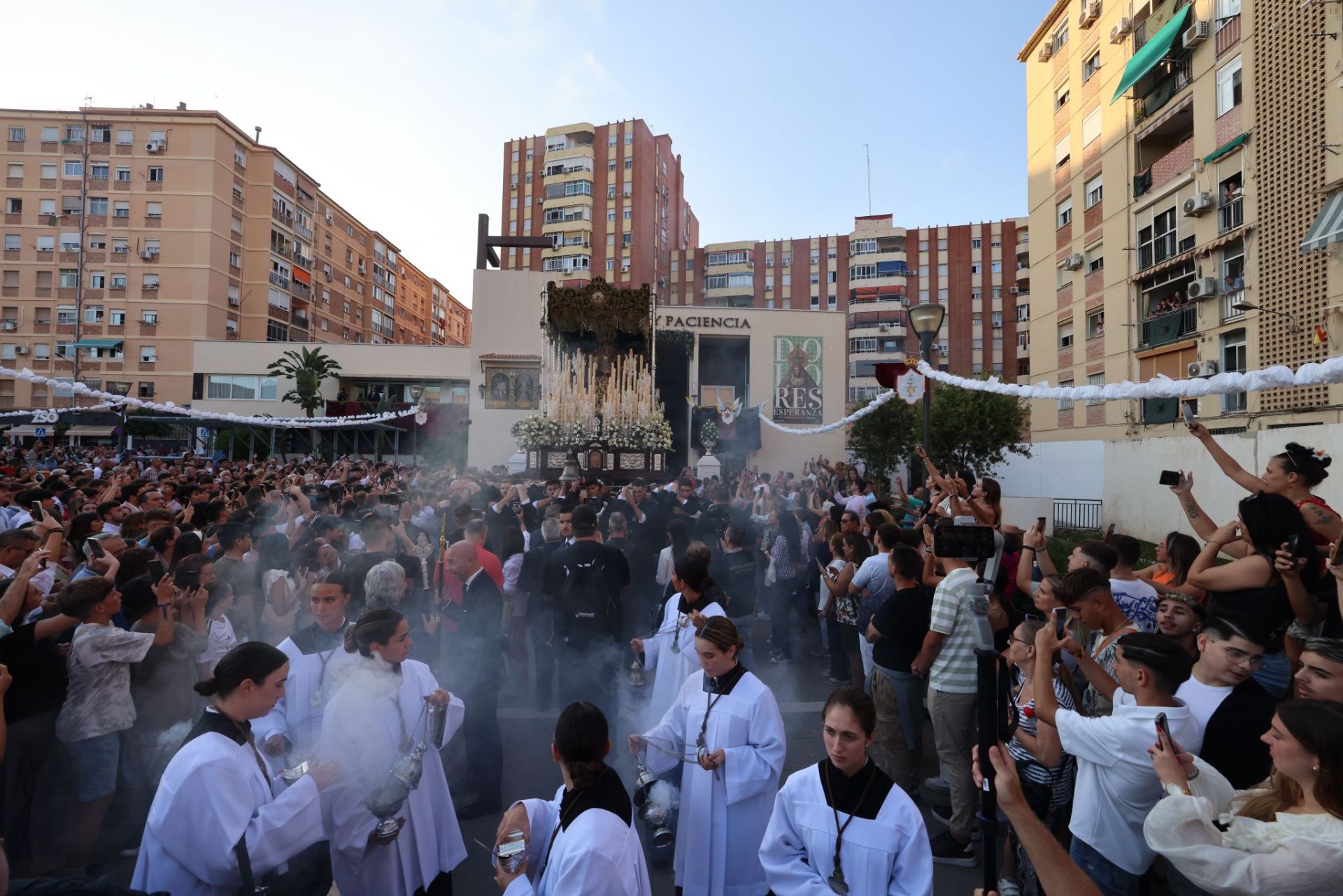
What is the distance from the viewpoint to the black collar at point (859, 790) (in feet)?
7.70

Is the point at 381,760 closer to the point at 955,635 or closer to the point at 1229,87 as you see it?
the point at 955,635

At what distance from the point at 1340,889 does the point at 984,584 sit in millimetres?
1095

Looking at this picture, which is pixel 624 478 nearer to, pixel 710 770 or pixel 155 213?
pixel 710 770

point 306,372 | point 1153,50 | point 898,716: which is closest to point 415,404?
point 306,372

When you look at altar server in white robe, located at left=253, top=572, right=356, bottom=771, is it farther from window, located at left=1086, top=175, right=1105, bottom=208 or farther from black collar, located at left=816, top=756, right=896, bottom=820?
window, located at left=1086, top=175, right=1105, bottom=208

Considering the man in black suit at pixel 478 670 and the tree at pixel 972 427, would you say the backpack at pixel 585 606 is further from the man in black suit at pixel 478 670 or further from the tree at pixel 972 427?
the tree at pixel 972 427

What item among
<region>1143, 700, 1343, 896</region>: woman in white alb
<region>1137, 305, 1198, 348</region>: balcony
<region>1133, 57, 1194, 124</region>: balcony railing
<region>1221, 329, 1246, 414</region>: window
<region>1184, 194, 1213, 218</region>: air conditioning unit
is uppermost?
<region>1133, 57, 1194, 124</region>: balcony railing

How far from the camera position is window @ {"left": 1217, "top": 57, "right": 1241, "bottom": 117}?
18.0m

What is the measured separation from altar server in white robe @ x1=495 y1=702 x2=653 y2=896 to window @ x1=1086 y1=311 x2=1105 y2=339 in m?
26.7

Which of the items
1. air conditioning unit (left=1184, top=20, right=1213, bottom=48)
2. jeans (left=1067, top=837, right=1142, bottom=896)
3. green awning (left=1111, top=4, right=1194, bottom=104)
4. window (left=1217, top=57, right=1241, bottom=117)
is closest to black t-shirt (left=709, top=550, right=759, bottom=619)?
jeans (left=1067, top=837, right=1142, bottom=896)

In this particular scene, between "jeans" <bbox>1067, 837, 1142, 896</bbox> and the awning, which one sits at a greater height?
the awning

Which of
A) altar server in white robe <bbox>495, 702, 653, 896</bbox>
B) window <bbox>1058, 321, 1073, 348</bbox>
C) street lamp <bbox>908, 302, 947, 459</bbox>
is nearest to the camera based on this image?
altar server in white robe <bbox>495, 702, 653, 896</bbox>

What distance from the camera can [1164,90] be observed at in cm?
2164

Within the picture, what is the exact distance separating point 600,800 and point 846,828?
0.79 meters
